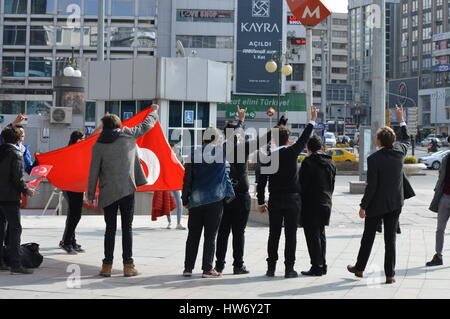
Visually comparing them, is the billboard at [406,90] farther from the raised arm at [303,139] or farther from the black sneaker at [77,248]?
the raised arm at [303,139]

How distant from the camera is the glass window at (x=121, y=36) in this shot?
239ft

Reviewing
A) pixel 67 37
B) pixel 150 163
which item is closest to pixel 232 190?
pixel 150 163

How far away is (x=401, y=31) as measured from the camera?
507ft

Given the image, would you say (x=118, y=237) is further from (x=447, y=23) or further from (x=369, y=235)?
(x=447, y=23)

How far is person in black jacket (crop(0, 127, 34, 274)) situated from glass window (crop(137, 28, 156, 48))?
6553 cm

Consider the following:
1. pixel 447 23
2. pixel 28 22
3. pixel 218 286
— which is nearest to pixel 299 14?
pixel 218 286

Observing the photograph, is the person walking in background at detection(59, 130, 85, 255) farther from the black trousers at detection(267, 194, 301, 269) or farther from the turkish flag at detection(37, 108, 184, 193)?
the black trousers at detection(267, 194, 301, 269)

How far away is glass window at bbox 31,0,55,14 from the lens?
73.3m

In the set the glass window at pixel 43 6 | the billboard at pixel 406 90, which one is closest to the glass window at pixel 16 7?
the glass window at pixel 43 6

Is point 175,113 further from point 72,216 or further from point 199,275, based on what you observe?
point 199,275

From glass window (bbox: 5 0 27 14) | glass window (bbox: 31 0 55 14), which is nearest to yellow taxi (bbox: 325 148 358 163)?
glass window (bbox: 31 0 55 14)

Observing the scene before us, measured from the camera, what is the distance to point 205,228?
348 inches

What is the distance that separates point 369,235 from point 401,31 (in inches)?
6006

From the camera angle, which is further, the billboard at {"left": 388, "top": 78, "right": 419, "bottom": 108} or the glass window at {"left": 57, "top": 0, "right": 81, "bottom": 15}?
the billboard at {"left": 388, "top": 78, "right": 419, "bottom": 108}
